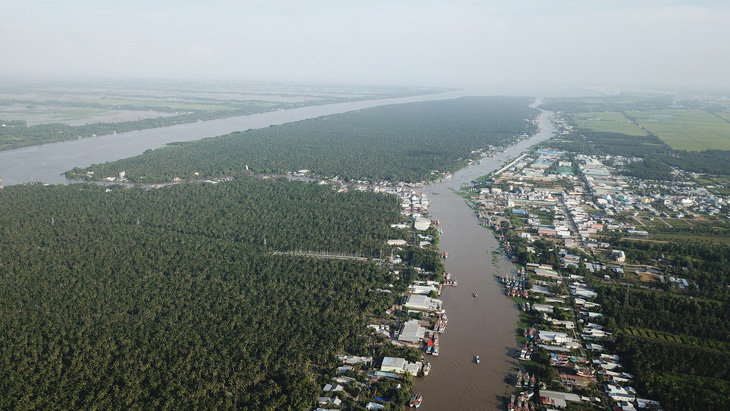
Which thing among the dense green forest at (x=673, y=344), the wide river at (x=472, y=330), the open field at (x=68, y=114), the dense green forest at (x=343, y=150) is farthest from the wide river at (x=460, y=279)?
the open field at (x=68, y=114)

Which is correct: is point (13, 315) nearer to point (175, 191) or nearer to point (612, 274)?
point (175, 191)

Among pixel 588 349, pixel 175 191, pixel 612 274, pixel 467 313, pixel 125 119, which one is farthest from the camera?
pixel 125 119

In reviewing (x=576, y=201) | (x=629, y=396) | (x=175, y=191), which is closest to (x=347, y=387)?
(x=629, y=396)

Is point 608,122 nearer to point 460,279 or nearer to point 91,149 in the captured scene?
point 460,279

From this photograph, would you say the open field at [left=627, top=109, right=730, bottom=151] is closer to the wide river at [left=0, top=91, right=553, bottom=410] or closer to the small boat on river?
the wide river at [left=0, top=91, right=553, bottom=410]

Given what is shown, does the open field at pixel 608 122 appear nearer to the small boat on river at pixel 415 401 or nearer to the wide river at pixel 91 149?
the wide river at pixel 91 149

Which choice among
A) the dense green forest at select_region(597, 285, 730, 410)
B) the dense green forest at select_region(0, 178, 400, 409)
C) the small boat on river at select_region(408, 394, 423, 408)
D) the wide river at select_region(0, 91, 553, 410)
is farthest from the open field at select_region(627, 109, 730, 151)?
the small boat on river at select_region(408, 394, 423, 408)
